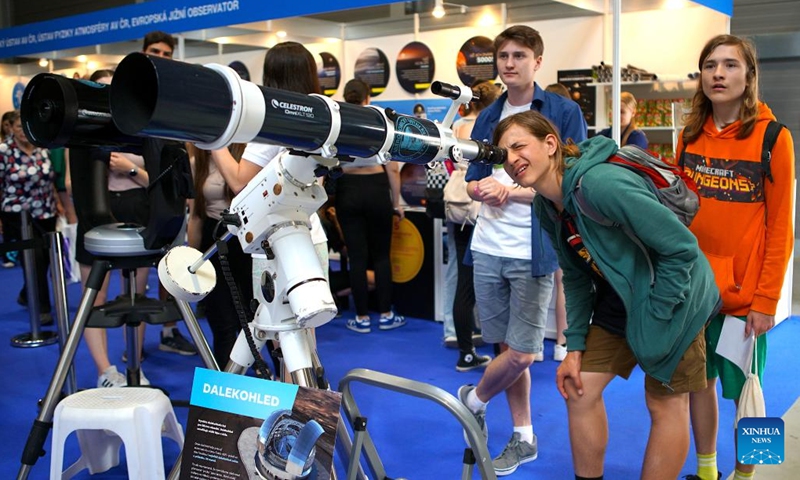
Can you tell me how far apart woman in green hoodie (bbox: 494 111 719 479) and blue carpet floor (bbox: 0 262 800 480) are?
74 centimetres

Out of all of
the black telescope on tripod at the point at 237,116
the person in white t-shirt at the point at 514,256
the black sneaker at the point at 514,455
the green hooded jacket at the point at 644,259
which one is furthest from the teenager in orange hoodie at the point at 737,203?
the black telescope on tripod at the point at 237,116

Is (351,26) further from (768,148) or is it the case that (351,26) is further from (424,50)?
(768,148)

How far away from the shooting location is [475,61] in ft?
21.9

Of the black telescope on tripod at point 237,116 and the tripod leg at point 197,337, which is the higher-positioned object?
the black telescope on tripod at point 237,116

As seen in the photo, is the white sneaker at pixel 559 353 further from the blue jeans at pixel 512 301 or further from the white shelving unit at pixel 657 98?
the white shelving unit at pixel 657 98

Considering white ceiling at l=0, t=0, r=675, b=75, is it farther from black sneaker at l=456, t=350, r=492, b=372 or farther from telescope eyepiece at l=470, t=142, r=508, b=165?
telescope eyepiece at l=470, t=142, r=508, b=165

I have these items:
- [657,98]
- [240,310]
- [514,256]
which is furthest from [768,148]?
[657,98]

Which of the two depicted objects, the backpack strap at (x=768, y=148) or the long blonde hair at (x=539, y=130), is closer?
the long blonde hair at (x=539, y=130)

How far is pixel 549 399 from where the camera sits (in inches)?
137

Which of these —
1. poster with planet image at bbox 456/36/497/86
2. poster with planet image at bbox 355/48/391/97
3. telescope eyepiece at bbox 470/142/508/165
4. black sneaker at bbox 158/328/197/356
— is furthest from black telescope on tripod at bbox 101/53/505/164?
poster with planet image at bbox 355/48/391/97

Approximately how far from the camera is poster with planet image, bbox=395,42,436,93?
706cm

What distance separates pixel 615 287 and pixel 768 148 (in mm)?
734

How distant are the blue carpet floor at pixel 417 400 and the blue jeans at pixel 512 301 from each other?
1.69ft

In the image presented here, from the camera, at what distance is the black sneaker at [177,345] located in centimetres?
424
